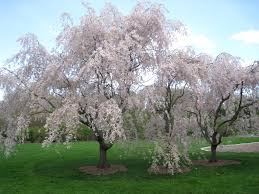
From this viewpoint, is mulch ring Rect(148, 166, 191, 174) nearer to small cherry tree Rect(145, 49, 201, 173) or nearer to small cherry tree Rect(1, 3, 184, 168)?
small cherry tree Rect(145, 49, 201, 173)

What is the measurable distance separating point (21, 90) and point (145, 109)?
5.70 m

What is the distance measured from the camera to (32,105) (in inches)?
629

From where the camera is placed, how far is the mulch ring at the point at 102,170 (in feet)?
53.6

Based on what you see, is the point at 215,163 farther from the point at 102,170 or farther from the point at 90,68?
the point at 90,68

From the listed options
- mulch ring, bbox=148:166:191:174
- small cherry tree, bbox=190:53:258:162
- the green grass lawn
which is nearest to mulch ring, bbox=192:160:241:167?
small cherry tree, bbox=190:53:258:162

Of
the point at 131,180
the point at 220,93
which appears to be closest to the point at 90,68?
the point at 131,180

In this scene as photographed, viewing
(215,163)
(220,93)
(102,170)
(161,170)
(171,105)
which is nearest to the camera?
(161,170)

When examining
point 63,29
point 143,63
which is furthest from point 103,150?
point 63,29

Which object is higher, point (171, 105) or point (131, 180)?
point (171, 105)

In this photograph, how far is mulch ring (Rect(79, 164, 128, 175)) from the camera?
53.6 feet

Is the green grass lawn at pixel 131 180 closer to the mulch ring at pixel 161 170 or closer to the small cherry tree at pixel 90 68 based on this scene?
the mulch ring at pixel 161 170

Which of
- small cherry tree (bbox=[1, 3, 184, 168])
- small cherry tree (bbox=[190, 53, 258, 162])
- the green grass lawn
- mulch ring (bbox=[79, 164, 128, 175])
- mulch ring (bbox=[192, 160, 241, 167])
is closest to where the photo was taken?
the green grass lawn

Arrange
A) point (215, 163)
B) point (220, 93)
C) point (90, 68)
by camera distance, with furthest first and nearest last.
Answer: point (215, 163), point (220, 93), point (90, 68)

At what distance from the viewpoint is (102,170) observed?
16672mm
